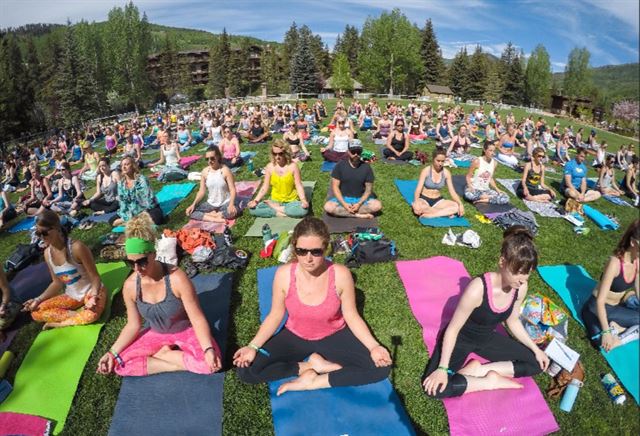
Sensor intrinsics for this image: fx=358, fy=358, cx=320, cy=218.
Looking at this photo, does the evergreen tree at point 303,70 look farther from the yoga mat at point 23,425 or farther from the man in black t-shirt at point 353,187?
the yoga mat at point 23,425

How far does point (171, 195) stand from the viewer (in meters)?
8.69

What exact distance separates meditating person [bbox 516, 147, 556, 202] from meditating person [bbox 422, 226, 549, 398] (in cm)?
535

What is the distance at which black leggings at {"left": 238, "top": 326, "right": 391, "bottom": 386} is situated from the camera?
130 inches

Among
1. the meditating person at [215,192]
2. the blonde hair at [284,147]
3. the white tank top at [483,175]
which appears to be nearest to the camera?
the blonde hair at [284,147]

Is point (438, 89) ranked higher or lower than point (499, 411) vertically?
higher

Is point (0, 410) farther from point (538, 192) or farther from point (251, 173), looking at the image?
point (538, 192)

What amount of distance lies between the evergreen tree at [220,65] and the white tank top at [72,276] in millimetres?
57797

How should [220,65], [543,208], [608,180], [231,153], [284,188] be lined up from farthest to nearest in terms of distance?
[220,65], [231,153], [608,180], [543,208], [284,188]

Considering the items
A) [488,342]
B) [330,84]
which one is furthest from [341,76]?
[488,342]

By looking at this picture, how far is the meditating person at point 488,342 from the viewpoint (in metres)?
3.10

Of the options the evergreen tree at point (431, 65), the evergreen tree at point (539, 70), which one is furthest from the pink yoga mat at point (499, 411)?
the evergreen tree at point (431, 65)

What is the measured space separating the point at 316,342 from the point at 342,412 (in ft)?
2.09

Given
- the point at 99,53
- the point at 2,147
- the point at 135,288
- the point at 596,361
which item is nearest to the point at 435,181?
the point at 596,361

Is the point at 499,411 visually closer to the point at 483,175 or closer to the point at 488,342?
the point at 488,342
